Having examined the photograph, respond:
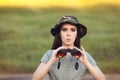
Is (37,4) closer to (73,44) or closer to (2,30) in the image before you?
(2,30)

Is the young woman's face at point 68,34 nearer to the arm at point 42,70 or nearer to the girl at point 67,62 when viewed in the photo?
the girl at point 67,62

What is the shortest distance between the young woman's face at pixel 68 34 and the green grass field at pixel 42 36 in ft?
12.2

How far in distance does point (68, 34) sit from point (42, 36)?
3928 millimetres

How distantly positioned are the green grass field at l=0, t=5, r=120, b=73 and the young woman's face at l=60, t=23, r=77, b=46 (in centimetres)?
372

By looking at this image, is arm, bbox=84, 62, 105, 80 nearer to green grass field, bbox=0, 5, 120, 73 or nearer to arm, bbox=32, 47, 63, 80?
arm, bbox=32, 47, 63, 80

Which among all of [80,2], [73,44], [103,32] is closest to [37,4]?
[80,2]

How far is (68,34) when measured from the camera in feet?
8.97

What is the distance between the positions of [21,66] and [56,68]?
3791mm

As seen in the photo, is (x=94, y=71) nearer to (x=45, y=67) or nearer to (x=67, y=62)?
(x=67, y=62)

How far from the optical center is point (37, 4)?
22.2 feet

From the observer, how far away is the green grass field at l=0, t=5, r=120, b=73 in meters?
6.49

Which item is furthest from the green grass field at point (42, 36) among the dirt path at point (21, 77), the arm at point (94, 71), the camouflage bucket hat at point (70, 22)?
the arm at point (94, 71)

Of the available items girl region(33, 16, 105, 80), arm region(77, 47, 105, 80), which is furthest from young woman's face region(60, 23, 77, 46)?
arm region(77, 47, 105, 80)

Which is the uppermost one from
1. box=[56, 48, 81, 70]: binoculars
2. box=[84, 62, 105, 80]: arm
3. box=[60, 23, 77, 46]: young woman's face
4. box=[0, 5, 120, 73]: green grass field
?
box=[60, 23, 77, 46]: young woman's face
